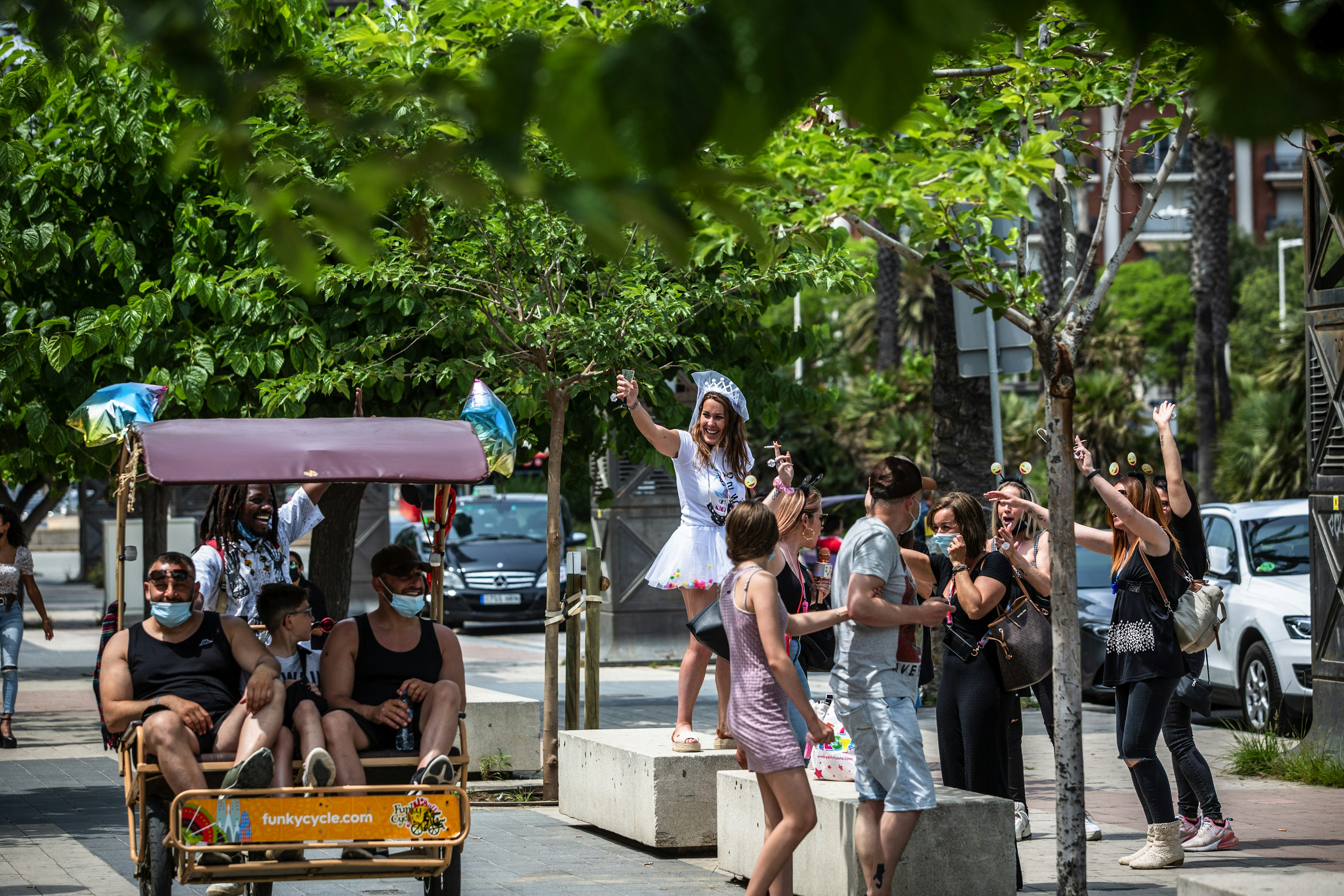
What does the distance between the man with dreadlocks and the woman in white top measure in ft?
17.6

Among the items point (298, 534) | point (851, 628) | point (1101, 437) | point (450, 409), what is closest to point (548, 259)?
point (450, 409)

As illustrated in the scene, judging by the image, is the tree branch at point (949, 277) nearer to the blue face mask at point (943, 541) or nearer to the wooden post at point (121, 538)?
the blue face mask at point (943, 541)

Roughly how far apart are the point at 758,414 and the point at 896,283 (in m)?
29.0

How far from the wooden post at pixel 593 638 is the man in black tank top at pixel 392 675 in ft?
8.10

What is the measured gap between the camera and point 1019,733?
7.74 metres

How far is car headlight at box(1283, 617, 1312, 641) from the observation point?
11875mm

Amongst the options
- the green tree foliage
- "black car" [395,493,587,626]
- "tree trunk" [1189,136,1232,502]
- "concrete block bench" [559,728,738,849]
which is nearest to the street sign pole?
"concrete block bench" [559,728,738,849]

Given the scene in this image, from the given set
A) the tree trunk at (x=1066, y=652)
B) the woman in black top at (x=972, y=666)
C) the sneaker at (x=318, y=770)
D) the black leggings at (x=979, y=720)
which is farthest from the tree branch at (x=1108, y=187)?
the sneaker at (x=318, y=770)

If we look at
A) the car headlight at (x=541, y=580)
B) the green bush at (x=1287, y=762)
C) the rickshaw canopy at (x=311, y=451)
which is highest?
the rickshaw canopy at (x=311, y=451)

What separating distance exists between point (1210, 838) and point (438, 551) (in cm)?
414

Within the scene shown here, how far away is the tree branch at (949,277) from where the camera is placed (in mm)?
6297

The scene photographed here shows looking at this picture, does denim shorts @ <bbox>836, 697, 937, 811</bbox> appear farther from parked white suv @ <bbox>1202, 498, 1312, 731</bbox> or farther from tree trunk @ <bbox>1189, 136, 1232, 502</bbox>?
tree trunk @ <bbox>1189, 136, 1232, 502</bbox>

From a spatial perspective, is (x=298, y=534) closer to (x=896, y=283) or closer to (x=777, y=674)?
(x=777, y=674)

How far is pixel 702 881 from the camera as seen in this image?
292 inches
